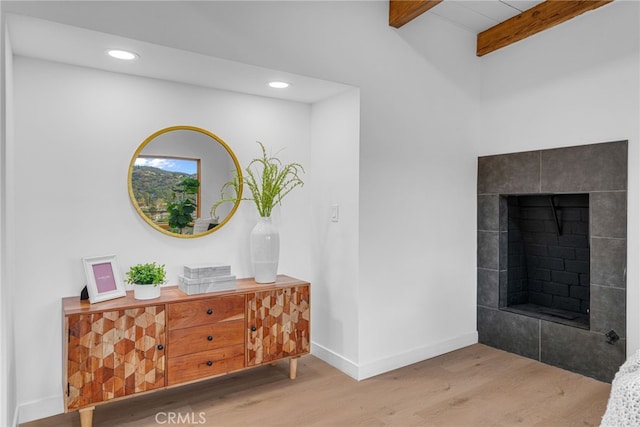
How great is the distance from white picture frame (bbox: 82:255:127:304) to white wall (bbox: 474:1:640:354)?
3.01m

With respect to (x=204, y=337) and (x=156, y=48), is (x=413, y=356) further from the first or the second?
(x=156, y=48)

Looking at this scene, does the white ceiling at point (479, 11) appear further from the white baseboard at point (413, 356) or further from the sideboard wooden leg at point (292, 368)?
the sideboard wooden leg at point (292, 368)

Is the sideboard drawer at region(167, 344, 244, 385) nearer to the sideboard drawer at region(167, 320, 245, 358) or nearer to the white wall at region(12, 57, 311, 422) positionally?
the sideboard drawer at region(167, 320, 245, 358)

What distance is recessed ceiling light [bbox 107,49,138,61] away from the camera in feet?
7.34

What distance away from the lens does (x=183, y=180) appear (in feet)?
9.12

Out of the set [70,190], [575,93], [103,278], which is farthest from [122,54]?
[575,93]

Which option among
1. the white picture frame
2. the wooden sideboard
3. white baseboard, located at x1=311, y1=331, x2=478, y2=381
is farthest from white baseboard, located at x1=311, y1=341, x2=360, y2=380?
the white picture frame

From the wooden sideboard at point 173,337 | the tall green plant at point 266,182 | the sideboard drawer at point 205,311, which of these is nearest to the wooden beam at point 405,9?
the tall green plant at point 266,182

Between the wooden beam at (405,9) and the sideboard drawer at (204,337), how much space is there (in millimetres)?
2354

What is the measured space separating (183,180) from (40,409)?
1.56 m

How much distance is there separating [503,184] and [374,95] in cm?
138

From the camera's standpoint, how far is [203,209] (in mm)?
2857

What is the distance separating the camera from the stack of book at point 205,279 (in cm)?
249

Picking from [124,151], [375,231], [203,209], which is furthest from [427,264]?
[124,151]
